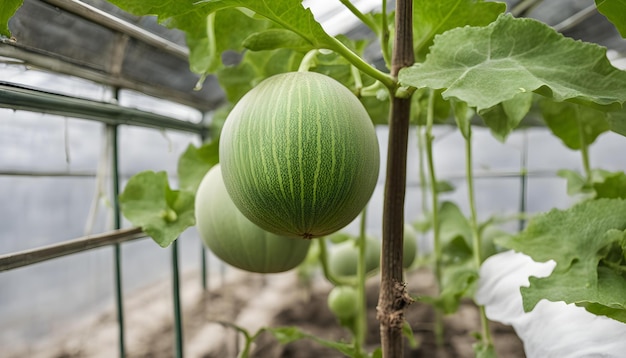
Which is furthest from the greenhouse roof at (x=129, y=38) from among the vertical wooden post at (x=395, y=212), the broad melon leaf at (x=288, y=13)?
the vertical wooden post at (x=395, y=212)

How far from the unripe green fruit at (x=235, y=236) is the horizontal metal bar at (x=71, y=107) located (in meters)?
0.25

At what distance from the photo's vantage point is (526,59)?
0.36 meters

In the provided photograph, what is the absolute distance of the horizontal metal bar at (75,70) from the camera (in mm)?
607

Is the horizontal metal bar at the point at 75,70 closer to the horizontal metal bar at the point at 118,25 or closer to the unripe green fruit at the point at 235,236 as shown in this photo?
the horizontal metal bar at the point at 118,25

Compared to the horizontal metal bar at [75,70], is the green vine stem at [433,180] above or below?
below

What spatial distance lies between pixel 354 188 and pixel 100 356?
1139 millimetres

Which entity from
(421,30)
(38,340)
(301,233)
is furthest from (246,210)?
(38,340)

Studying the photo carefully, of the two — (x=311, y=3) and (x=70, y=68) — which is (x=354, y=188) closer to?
(x=70, y=68)

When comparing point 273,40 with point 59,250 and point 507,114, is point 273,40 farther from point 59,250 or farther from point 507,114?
point 59,250

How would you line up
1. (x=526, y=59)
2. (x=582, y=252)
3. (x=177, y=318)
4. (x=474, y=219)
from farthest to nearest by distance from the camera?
(x=177, y=318) → (x=474, y=219) → (x=582, y=252) → (x=526, y=59)

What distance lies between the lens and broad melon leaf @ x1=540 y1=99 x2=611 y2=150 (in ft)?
2.27

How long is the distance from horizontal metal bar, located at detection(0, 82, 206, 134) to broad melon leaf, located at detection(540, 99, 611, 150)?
67 cm

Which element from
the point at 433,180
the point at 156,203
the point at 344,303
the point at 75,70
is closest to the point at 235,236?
the point at 156,203

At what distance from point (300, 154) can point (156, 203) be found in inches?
11.5
